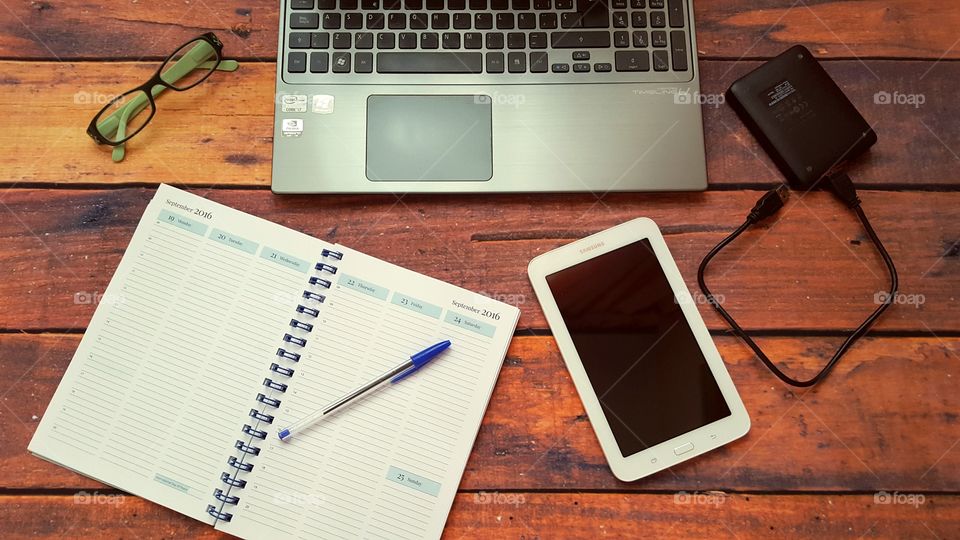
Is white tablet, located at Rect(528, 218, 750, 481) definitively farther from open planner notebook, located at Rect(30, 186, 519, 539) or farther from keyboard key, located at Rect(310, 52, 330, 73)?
keyboard key, located at Rect(310, 52, 330, 73)

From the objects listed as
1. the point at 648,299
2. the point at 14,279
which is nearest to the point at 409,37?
the point at 648,299

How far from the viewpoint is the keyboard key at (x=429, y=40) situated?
0.85 metres

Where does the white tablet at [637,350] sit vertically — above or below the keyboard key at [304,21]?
below

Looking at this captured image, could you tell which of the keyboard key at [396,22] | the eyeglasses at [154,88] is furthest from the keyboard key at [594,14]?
the eyeglasses at [154,88]

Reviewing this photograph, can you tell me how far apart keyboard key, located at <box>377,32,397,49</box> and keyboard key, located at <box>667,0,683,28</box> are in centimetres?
32

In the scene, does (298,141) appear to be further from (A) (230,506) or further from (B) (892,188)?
(B) (892,188)

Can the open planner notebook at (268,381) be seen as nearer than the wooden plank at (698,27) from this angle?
Yes

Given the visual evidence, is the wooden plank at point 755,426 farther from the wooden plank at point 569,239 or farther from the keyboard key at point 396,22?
the keyboard key at point 396,22

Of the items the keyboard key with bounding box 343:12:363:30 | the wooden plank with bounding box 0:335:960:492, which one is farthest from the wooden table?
the keyboard key with bounding box 343:12:363:30

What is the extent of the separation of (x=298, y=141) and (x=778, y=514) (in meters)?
0.67

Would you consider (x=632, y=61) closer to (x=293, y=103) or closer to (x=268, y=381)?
(x=293, y=103)

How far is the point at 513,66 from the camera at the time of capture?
0.85 meters

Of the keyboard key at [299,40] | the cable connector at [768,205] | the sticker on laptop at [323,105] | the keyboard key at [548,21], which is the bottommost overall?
the cable connector at [768,205]

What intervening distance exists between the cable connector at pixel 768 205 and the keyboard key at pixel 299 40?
21.6 inches
